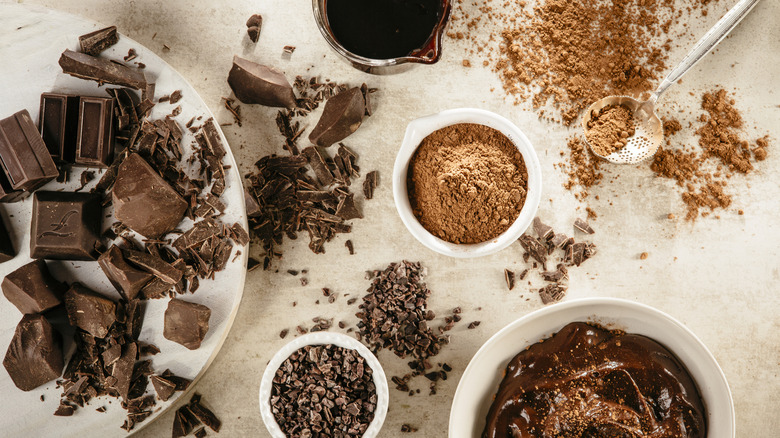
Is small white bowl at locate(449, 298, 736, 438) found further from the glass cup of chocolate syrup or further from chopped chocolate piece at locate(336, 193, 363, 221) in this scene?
the glass cup of chocolate syrup

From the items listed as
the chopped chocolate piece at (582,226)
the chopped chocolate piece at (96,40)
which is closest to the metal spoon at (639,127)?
the chopped chocolate piece at (582,226)

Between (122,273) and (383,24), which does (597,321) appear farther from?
(122,273)

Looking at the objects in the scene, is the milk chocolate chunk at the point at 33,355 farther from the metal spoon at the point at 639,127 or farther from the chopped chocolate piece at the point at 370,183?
the metal spoon at the point at 639,127

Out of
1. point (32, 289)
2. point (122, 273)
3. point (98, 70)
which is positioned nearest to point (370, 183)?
point (122, 273)

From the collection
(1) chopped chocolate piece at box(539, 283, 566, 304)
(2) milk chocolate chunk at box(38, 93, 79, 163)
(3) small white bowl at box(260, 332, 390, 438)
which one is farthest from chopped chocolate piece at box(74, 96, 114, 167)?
(1) chopped chocolate piece at box(539, 283, 566, 304)

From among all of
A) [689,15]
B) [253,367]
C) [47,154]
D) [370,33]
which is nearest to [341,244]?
[253,367]

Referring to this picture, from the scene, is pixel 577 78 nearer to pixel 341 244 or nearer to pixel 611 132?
pixel 611 132
